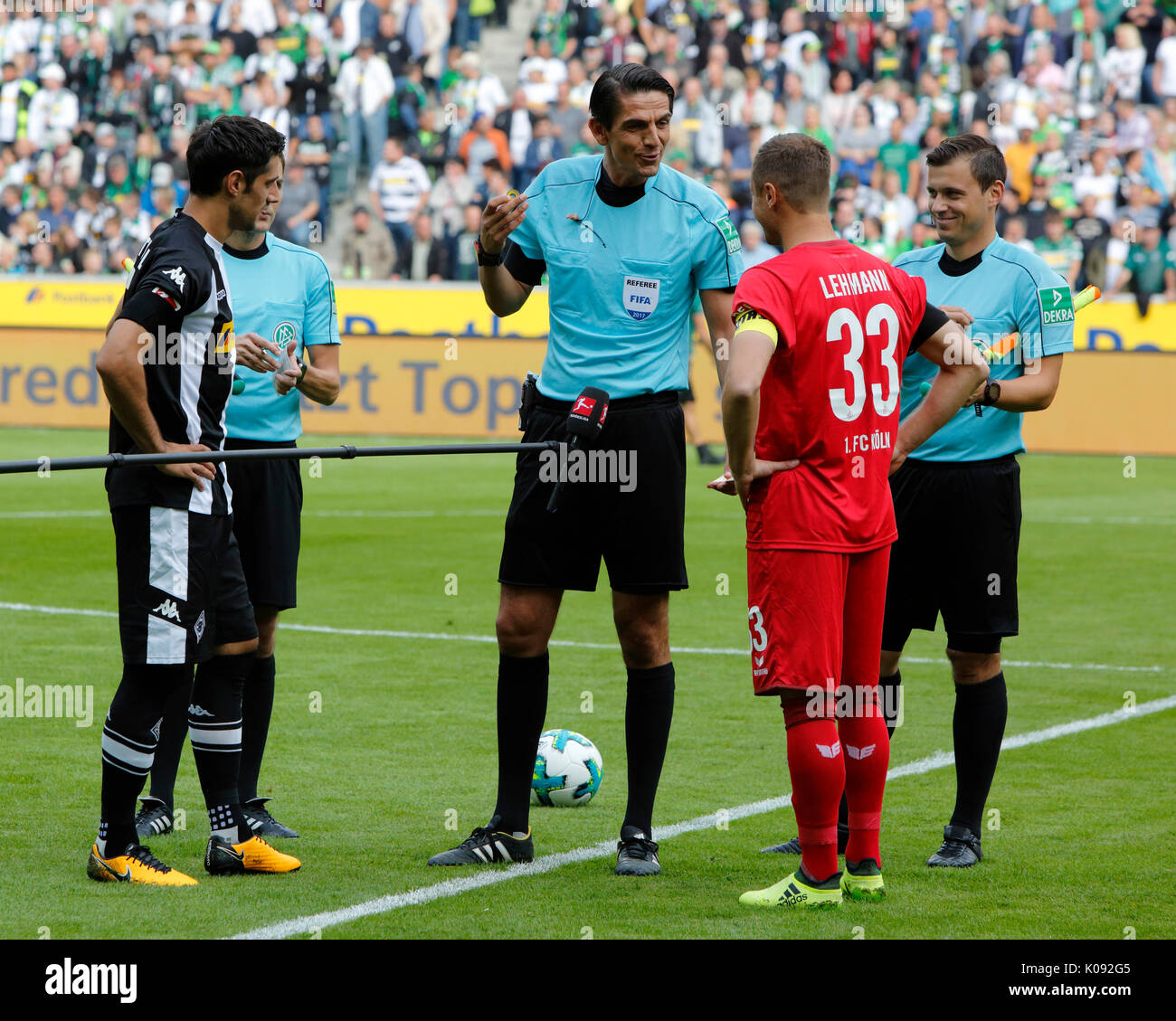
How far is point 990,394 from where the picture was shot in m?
5.18

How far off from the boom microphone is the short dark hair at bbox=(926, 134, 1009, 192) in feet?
4.24

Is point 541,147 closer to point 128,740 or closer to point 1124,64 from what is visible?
point 1124,64

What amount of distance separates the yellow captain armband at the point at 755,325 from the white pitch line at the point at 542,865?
1.73 meters

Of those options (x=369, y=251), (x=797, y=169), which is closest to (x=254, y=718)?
(x=797, y=169)

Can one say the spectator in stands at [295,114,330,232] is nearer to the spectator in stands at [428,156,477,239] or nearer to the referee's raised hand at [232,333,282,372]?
the spectator in stands at [428,156,477,239]

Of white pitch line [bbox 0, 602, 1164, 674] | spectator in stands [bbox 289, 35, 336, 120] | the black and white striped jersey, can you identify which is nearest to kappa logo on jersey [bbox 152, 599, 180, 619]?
the black and white striped jersey

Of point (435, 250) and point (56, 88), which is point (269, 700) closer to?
point (435, 250)

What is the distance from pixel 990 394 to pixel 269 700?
2505 millimetres

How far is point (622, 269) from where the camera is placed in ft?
17.0

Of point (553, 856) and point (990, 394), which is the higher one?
point (990, 394)

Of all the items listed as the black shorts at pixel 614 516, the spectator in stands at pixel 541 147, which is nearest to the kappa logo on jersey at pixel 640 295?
the black shorts at pixel 614 516

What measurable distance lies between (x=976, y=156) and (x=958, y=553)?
123 centimetres

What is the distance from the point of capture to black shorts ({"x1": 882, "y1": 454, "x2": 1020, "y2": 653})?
5312 millimetres
